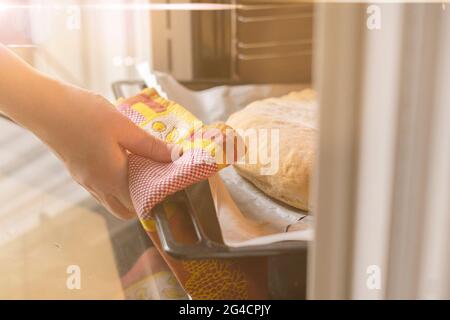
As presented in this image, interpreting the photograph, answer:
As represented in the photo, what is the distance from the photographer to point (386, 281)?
383mm

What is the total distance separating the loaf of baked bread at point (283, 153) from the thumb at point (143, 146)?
81mm

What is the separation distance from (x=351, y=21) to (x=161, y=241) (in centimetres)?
34

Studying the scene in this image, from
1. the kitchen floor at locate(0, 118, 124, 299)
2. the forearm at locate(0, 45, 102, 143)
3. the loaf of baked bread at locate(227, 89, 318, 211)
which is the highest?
the forearm at locate(0, 45, 102, 143)

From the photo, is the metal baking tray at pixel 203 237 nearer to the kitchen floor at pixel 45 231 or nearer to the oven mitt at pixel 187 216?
the oven mitt at pixel 187 216

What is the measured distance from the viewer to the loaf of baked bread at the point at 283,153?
0.64 m

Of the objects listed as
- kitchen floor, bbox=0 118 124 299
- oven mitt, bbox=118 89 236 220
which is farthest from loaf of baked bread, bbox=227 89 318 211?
kitchen floor, bbox=0 118 124 299

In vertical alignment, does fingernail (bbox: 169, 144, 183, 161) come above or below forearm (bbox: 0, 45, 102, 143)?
below

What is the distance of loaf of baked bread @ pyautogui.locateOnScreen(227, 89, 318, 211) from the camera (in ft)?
2.11

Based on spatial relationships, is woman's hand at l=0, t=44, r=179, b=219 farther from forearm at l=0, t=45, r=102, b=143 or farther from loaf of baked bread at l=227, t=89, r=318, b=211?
loaf of baked bread at l=227, t=89, r=318, b=211

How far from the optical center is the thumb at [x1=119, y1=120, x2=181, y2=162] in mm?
599

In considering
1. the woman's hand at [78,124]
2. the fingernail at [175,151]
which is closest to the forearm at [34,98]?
the woman's hand at [78,124]

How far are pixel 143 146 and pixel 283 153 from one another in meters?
0.16
